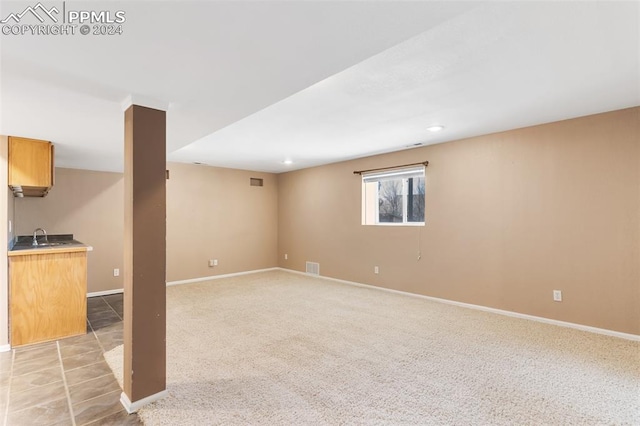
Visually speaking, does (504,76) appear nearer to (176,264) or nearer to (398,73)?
(398,73)

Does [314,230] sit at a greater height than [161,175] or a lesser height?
lesser

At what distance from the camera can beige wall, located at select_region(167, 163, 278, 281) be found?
5.95 m

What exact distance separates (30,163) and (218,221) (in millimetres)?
3497

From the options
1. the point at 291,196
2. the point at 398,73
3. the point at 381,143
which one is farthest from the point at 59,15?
the point at 291,196

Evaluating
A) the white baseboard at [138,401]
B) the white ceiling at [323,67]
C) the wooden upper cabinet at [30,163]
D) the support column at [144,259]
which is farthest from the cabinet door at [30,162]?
the white baseboard at [138,401]

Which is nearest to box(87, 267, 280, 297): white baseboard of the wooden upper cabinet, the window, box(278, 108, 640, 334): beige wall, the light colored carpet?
the light colored carpet

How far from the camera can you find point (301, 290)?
5.36 metres

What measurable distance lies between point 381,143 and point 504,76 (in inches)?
89.4

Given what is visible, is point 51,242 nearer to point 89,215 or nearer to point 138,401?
point 89,215

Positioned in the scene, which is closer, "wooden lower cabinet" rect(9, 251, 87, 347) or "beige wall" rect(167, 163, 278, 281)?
"wooden lower cabinet" rect(9, 251, 87, 347)

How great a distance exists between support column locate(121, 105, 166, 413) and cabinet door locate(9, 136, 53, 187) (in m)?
1.91

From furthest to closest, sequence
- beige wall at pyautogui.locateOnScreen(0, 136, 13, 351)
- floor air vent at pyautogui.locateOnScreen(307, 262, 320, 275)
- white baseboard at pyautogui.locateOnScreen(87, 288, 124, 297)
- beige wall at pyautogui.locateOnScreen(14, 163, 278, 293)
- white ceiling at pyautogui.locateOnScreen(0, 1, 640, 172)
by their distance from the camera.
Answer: floor air vent at pyautogui.locateOnScreen(307, 262, 320, 275)
white baseboard at pyautogui.locateOnScreen(87, 288, 124, 297)
beige wall at pyautogui.locateOnScreen(14, 163, 278, 293)
beige wall at pyautogui.locateOnScreen(0, 136, 13, 351)
white ceiling at pyautogui.locateOnScreen(0, 1, 640, 172)

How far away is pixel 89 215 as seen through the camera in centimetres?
517

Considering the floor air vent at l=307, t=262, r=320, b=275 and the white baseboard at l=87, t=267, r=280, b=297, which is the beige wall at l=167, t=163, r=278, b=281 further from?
the floor air vent at l=307, t=262, r=320, b=275
